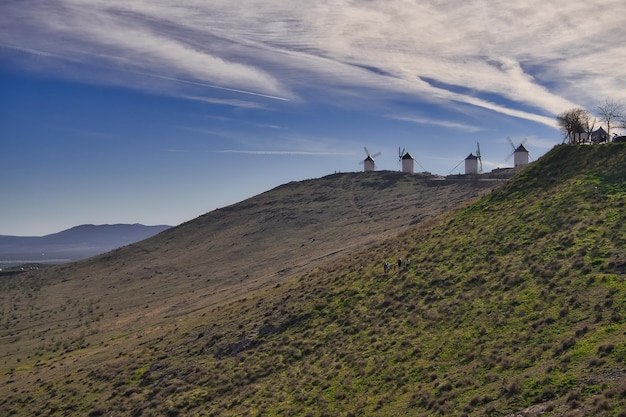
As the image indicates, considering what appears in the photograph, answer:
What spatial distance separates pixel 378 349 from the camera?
2967cm

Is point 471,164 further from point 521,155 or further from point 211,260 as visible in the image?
point 211,260

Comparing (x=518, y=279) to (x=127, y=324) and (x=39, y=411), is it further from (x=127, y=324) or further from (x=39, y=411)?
(x=127, y=324)

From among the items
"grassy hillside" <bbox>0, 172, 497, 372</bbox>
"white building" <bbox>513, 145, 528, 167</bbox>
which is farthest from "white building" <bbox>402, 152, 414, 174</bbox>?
"white building" <bbox>513, 145, 528, 167</bbox>

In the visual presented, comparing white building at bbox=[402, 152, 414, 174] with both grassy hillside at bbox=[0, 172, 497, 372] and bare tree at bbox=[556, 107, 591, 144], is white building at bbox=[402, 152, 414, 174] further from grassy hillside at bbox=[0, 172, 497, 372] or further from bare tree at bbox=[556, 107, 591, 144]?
bare tree at bbox=[556, 107, 591, 144]

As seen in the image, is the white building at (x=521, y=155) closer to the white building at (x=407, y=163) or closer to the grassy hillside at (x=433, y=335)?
the white building at (x=407, y=163)

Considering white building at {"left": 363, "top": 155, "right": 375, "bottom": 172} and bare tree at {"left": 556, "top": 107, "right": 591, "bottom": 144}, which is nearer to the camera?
bare tree at {"left": 556, "top": 107, "right": 591, "bottom": 144}

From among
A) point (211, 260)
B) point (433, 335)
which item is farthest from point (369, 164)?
point (433, 335)

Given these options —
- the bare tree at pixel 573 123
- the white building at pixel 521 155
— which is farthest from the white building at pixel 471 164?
the bare tree at pixel 573 123

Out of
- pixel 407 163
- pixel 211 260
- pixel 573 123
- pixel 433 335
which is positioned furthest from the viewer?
pixel 407 163

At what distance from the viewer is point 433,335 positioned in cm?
2823

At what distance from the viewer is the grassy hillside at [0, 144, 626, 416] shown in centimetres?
2111

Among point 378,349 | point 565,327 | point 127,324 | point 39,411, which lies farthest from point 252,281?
point 565,327

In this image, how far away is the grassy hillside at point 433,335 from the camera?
2111 centimetres

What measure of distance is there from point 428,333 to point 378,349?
2.95 meters
